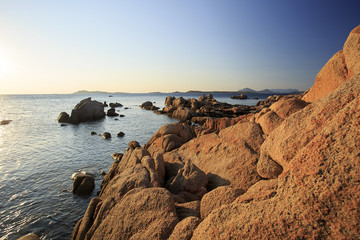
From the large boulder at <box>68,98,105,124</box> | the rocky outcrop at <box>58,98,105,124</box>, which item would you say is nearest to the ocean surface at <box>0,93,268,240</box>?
the rocky outcrop at <box>58,98,105,124</box>

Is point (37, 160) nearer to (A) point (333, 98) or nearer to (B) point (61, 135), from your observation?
(B) point (61, 135)

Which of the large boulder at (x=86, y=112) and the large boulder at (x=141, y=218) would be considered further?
the large boulder at (x=86, y=112)

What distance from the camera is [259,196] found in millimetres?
3674

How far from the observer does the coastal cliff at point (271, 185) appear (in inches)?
103

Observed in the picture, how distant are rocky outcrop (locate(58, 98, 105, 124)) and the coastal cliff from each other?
38.1 m

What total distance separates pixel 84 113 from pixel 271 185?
152 feet

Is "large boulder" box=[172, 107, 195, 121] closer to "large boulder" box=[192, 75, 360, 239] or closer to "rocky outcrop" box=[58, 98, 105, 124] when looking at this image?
"rocky outcrop" box=[58, 98, 105, 124]

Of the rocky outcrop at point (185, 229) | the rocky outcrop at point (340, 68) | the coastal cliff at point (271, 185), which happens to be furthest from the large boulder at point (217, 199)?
the rocky outcrop at point (340, 68)

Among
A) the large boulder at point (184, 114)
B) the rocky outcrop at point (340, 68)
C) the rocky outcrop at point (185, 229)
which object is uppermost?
the rocky outcrop at point (340, 68)

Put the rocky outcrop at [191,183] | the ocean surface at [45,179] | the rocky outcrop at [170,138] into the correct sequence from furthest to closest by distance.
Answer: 1. the rocky outcrop at [170,138]
2. the ocean surface at [45,179]
3. the rocky outcrop at [191,183]

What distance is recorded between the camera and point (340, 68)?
6.00 meters

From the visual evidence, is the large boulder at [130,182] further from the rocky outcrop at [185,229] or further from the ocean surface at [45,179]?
the ocean surface at [45,179]

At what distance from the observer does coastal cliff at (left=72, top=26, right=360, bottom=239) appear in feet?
8.58

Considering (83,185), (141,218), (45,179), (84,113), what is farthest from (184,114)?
(141,218)
